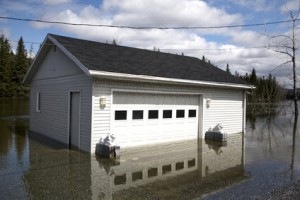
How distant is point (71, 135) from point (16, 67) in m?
51.3

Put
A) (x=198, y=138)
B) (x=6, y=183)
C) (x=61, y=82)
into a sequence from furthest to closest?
(x=198, y=138), (x=61, y=82), (x=6, y=183)

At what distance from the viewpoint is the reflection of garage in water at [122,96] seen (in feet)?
32.0

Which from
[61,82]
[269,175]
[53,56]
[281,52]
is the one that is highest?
[281,52]

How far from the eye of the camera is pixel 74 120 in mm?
10742

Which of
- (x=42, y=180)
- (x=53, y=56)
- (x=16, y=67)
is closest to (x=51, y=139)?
(x=53, y=56)

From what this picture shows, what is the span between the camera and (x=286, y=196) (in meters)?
5.62

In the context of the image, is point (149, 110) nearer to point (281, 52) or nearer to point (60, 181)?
point (60, 181)

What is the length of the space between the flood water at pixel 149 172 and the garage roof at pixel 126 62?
2935 millimetres

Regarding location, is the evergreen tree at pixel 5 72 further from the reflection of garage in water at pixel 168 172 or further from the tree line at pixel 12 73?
the reflection of garage in water at pixel 168 172

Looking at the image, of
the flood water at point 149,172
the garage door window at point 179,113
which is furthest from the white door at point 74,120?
the garage door window at point 179,113

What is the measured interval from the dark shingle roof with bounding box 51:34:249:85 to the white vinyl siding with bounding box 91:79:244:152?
482mm

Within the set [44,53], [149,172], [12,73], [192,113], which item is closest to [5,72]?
[12,73]

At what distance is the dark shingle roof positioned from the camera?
10094 millimetres

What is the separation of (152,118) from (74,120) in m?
3.05
